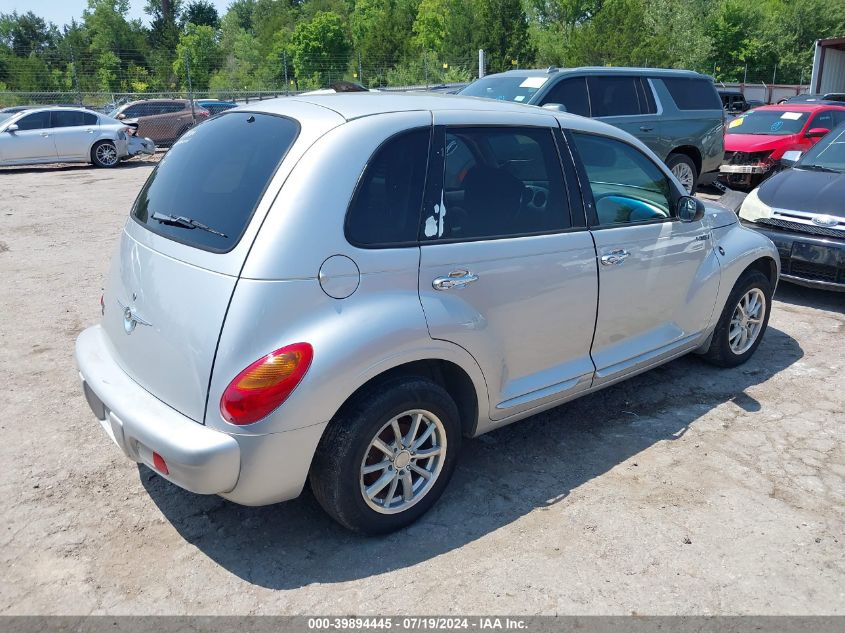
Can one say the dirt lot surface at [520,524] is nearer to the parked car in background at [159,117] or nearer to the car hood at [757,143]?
the car hood at [757,143]

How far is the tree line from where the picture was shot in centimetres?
4322

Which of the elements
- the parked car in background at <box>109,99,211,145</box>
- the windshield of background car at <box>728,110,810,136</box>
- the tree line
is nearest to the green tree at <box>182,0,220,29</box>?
the tree line

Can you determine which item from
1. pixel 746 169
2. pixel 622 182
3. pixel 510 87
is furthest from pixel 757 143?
pixel 622 182

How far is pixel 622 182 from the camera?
4258 millimetres

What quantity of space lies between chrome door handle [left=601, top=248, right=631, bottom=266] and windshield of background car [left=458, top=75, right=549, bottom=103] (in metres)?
5.19

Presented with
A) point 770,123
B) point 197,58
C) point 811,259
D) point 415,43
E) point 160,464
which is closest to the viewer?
point 160,464

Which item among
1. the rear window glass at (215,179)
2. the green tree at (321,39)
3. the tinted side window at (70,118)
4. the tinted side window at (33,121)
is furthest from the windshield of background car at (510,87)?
the green tree at (321,39)

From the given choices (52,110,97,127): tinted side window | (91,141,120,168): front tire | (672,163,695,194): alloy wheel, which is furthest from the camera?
(91,141,120,168): front tire

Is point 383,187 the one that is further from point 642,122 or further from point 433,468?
point 642,122

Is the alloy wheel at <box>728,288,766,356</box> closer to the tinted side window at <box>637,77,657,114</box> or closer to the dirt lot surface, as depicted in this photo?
the dirt lot surface

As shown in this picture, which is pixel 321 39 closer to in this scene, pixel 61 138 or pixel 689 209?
pixel 61 138

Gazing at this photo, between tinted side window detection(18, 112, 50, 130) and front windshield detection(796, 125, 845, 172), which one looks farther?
tinted side window detection(18, 112, 50, 130)

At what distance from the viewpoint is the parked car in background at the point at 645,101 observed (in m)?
8.99

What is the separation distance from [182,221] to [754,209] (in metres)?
5.88
